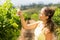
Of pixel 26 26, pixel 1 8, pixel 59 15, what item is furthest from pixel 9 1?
pixel 59 15

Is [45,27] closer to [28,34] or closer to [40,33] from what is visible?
[40,33]

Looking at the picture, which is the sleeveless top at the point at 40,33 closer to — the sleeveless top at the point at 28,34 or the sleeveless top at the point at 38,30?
the sleeveless top at the point at 38,30

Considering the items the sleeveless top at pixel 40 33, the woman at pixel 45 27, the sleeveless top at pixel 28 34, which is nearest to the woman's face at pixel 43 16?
the woman at pixel 45 27

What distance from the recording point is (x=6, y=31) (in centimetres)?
563

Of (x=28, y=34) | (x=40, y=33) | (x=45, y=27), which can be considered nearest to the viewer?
(x=40, y=33)

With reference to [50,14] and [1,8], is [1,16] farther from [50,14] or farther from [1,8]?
[50,14]

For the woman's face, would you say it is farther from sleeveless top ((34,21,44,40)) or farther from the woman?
sleeveless top ((34,21,44,40))

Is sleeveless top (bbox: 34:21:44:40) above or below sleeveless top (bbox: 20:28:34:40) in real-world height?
above

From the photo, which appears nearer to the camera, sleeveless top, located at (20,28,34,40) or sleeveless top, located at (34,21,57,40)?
sleeveless top, located at (34,21,57,40)

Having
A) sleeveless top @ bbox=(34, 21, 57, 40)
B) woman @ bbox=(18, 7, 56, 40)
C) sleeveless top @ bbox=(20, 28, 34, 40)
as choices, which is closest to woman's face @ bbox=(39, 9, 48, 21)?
woman @ bbox=(18, 7, 56, 40)

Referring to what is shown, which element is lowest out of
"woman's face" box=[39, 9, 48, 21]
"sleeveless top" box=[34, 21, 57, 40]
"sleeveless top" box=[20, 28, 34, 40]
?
"sleeveless top" box=[20, 28, 34, 40]

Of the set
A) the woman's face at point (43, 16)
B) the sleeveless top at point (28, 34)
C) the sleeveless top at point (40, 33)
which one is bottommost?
the sleeveless top at point (28, 34)

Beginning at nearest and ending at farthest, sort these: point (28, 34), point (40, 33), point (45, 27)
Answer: point (40, 33)
point (45, 27)
point (28, 34)

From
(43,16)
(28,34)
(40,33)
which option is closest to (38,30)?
(40,33)
